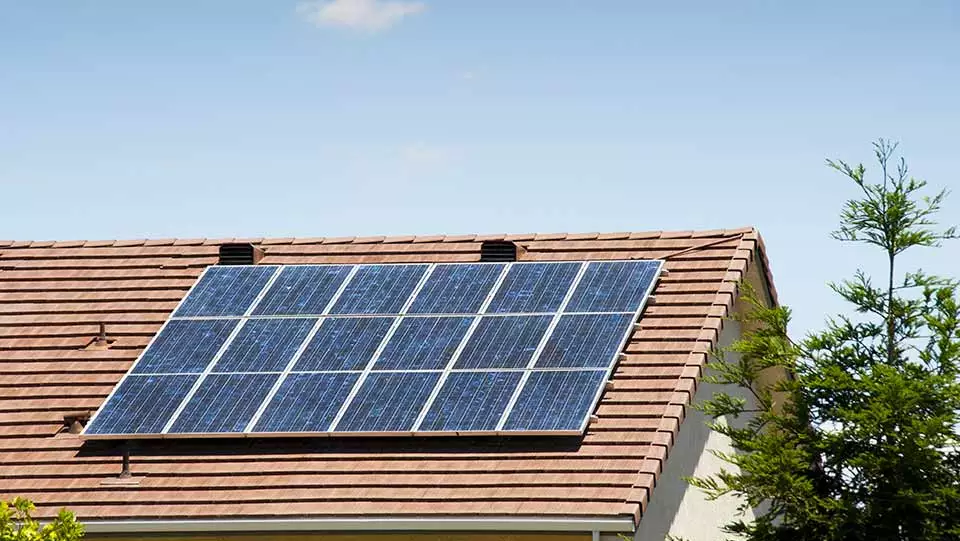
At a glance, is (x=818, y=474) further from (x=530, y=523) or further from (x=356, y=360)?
(x=356, y=360)

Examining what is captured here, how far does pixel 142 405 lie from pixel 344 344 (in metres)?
2.57

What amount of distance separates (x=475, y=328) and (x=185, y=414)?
3.69 meters

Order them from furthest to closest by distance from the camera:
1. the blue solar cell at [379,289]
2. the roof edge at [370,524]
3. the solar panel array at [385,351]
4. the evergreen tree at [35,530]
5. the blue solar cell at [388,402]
A: 1. the blue solar cell at [379,289]
2. the solar panel array at [385,351]
3. the blue solar cell at [388,402]
4. the roof edge at [370,524]
5. the evergreen tree at [35,530]

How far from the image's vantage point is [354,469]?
1972 centimetres

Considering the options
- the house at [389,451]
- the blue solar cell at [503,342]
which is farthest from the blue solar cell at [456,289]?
the house at [389,451]

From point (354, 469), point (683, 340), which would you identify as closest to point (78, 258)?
point (354, 469)

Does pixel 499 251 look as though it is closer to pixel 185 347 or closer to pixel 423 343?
pixel 423 343

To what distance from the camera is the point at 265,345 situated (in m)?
22.0

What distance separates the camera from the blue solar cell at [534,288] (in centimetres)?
2212

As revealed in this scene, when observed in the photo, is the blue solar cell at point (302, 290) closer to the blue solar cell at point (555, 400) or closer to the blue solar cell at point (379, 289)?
the blue solar cell at point (379, 289)

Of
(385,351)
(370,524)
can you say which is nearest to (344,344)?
(385,351)

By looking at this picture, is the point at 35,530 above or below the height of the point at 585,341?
below

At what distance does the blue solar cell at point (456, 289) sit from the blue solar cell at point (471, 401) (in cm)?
170

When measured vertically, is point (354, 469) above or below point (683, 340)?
below
